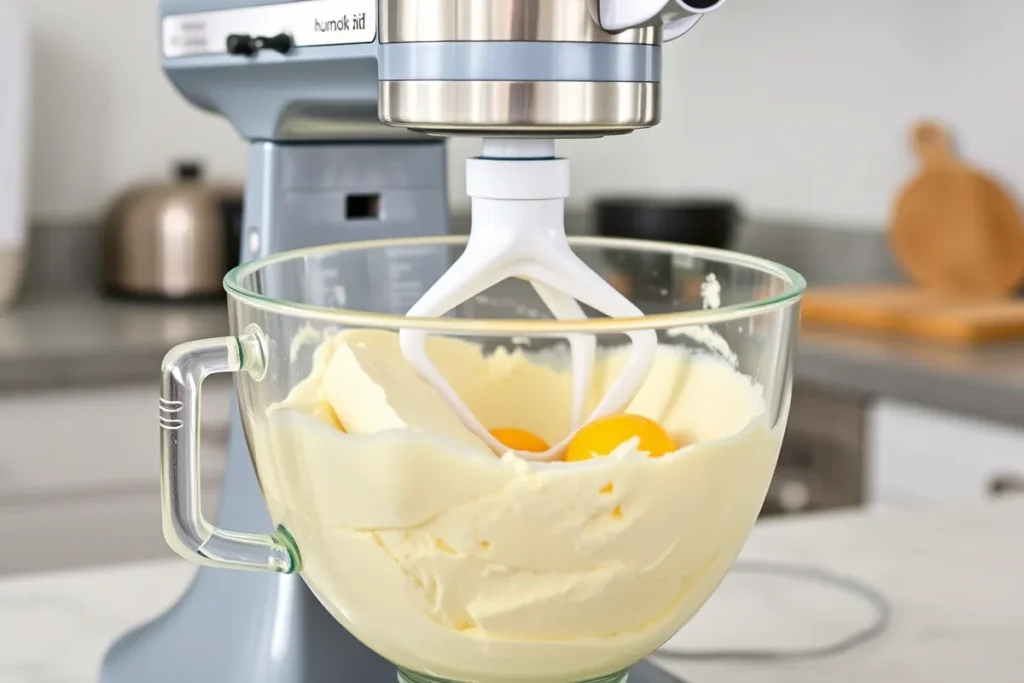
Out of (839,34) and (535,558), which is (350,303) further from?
(839,34)

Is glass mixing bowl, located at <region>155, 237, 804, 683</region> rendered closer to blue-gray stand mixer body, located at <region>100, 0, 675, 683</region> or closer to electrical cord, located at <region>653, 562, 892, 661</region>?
blue-gray stand mixer body, located at <region>100, 0, 675, 683</region>

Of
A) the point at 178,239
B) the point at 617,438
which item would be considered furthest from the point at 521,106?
the point at 178,239

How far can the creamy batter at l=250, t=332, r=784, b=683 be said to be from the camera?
0.42 metres

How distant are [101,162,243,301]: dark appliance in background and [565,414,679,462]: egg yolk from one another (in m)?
1.61

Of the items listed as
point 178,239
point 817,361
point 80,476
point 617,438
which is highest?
point 617,438

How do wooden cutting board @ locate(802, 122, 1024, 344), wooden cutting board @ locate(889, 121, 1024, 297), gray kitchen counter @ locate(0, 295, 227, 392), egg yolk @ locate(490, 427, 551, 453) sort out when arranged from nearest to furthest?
egg yolk @ locate(490, 427, 551, 453) < gray kitchen counter @ locate(0, 295, 227, 392) < wooden cutting board @ locate(802, 122, 1024, 344) < wooden cutting board @ locate(889, 121, 1024, 297)

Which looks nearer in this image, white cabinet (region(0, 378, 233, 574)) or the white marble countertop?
the white marble countertop

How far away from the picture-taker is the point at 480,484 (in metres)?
0.42

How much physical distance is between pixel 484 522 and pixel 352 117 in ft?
0.90

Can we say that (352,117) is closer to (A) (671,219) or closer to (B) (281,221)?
(B) (281,221)

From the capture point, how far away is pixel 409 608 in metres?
0.45

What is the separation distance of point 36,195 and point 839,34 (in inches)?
54.2

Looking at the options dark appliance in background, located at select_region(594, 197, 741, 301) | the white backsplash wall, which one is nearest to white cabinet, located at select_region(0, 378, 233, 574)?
the white backsplash wall

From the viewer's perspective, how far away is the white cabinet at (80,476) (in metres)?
Result: 1.65
